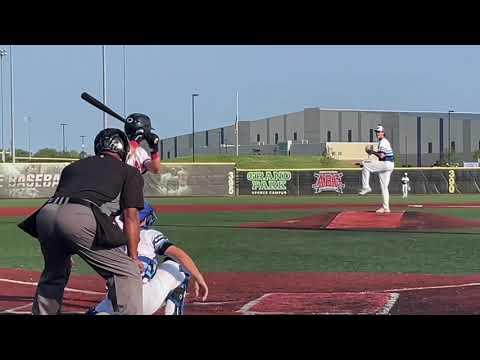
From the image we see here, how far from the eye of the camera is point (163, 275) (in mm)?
Answer: 4961

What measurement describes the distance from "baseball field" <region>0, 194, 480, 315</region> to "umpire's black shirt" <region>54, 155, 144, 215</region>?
6.94 ft

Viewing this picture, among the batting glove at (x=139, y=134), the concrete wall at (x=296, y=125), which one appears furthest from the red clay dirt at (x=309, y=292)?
the concrete wall at (x=296, y=125)

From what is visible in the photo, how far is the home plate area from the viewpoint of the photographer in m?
6.57

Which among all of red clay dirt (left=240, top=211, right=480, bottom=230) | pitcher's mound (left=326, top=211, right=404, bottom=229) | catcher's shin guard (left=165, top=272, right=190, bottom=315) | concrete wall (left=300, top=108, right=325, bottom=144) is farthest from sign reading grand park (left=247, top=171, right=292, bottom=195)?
concrete wall (left=300, top=108, right=325, bottom=144)

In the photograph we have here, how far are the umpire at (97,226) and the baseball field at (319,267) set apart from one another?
6.56 ft

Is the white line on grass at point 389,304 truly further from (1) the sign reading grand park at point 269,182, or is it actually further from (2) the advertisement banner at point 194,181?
(1) the sign reading grand park at point 269,182

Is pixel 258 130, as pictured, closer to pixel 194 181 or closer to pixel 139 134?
pixel 194 181

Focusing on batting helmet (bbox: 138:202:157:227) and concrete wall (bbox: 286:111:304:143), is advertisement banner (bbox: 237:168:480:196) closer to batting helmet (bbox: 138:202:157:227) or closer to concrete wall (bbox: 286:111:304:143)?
batting helmet (bbox: 138:202:157:227)

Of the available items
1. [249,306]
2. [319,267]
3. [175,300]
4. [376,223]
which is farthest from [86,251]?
[376,223]

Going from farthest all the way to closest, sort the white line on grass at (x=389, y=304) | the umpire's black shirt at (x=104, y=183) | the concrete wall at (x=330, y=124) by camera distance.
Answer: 1. the concrete wall at (x=330, y=124)
2. the white line on grass at (x=389, y=304)
3. the umpire's black shirt at (x=104, y=183)

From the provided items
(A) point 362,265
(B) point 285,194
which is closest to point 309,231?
(A) point 362,265

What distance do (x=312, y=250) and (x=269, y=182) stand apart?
30.9m

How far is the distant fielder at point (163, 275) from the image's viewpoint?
191 inches
